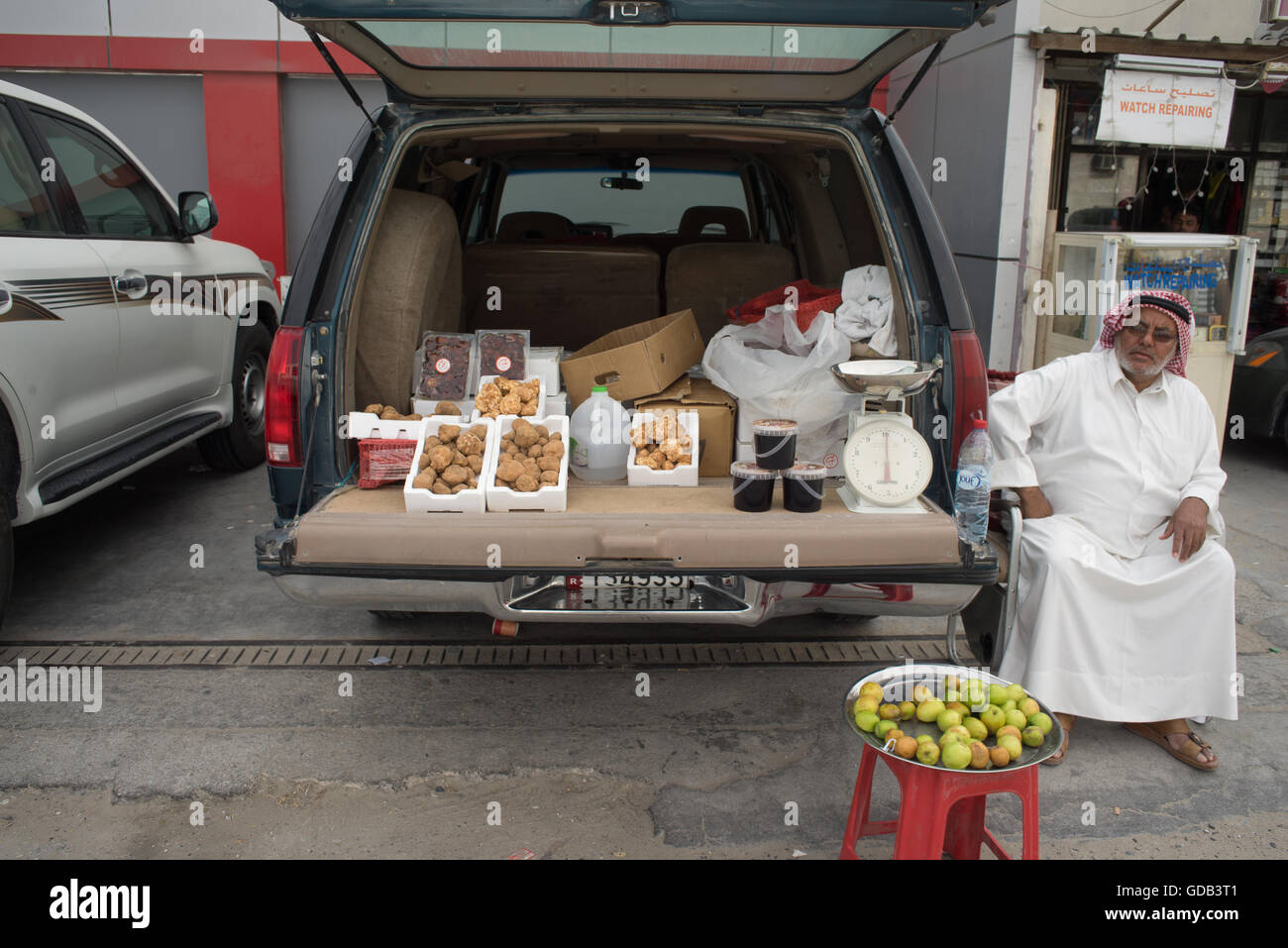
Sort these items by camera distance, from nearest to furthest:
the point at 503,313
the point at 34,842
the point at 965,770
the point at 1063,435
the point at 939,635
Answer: the point at 965,770 → the point at 34,842 → the point at 1063,435 → the point at 939,635 → the point at 503,313

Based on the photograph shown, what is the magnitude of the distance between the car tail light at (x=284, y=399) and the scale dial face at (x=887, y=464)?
165cm

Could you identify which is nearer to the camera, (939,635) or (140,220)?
(939,635)

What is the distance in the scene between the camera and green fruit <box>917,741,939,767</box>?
2.30 meters

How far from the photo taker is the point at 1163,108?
25.4 ft

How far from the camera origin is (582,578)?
283 cm

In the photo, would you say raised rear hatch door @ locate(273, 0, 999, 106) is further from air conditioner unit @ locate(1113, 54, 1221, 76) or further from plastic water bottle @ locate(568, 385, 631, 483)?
air conditioner unit @ locate(1113, 54, 1221, 76)

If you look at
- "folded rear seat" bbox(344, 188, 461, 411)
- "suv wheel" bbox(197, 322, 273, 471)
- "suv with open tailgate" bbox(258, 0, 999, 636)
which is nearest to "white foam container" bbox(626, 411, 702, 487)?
"suv with open tailgate" bbox(258, 0, 999, 636)

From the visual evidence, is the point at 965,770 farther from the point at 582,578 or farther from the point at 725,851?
the point at 582,578

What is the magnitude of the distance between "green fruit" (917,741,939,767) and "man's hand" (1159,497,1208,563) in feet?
5.02

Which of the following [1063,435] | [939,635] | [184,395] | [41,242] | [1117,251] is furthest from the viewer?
[1117,251]

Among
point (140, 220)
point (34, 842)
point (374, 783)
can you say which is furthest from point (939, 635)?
point (140, 220)

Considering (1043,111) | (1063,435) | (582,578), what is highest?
(1043,111)

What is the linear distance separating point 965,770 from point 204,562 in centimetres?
385

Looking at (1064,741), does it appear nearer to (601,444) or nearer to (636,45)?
(601,444)
